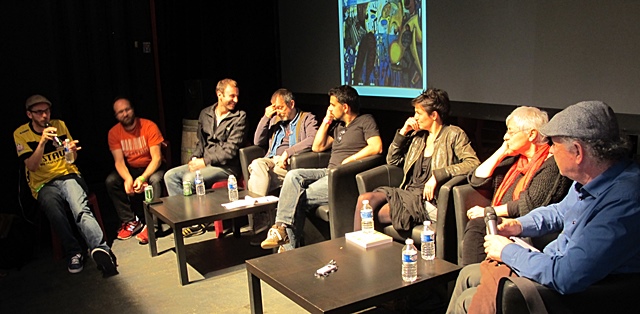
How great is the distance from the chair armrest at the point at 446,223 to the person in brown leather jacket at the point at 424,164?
19 cm

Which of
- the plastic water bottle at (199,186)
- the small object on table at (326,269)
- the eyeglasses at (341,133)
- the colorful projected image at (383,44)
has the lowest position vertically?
the small object on table at (326,269)

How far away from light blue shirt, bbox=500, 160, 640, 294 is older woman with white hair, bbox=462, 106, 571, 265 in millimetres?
686

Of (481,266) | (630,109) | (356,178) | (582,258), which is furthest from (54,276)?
(630,109)

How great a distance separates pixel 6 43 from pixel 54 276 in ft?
8.40

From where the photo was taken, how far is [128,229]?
16.1 ft

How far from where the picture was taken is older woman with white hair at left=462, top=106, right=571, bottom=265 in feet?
8.92

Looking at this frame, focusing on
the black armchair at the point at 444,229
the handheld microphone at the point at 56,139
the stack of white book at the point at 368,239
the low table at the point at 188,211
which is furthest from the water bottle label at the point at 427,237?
the handheld microphone at the point at 56,139

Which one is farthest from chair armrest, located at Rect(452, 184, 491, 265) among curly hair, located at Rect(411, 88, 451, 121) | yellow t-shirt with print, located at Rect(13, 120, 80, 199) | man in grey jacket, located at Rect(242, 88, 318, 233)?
yellow t-shirt with print, located at Rect(13, 120, 80, 199)

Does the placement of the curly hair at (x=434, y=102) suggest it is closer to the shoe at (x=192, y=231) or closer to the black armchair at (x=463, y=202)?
the black armchair at (x=463, y=202)

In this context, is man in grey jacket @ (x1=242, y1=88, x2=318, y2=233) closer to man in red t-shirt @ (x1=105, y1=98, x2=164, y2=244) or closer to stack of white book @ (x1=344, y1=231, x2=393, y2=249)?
man in red t-shirt @ (x1=105, y1=98, x2=164, y2=244)

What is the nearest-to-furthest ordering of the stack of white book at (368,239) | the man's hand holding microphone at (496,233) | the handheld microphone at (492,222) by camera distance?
the man's hand holding microphone at (496,233) < the handheld microphone at (492,222) < the stack of white book at (368,239)

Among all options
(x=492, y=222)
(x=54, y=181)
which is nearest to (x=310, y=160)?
(x=54, y=181)

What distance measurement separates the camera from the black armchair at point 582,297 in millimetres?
1882

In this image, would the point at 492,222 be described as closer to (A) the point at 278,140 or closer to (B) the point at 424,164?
(B) the point at 424,164
